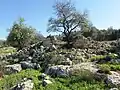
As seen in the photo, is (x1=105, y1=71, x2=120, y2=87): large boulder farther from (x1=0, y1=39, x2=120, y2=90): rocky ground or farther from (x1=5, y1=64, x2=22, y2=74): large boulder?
(x1=5, y1=64, x2=22, y2=74): large boulder

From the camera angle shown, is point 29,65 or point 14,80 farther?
point 29,65

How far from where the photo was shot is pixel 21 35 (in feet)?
140

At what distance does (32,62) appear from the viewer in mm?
21203

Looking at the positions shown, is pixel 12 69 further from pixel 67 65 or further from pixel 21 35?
pixel 21 35

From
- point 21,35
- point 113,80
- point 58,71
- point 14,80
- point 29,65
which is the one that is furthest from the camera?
point 21,35

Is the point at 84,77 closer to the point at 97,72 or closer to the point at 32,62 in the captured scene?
the point at 97,72

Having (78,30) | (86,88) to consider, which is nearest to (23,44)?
(78,30)

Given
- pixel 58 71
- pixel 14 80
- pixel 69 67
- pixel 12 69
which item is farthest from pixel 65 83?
pixel 12 69

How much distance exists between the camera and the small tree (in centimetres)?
4241

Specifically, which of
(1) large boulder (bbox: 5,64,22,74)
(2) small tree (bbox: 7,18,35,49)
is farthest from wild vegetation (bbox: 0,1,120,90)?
(2) small tree (bbox: 7,18,35,49)

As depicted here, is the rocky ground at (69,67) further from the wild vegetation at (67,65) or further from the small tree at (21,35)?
the small tree at (21,35)

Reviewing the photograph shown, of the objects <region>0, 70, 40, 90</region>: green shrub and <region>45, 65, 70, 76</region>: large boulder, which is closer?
<region>0, 70, 40, 90</region>: green shrub

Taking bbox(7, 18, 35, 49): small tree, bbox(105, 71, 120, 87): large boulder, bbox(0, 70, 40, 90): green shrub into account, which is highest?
bbox(7, 18, 35, 49): small tree

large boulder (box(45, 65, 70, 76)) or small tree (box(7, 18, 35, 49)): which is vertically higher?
small tree (box(7, 18, 35, 49))
